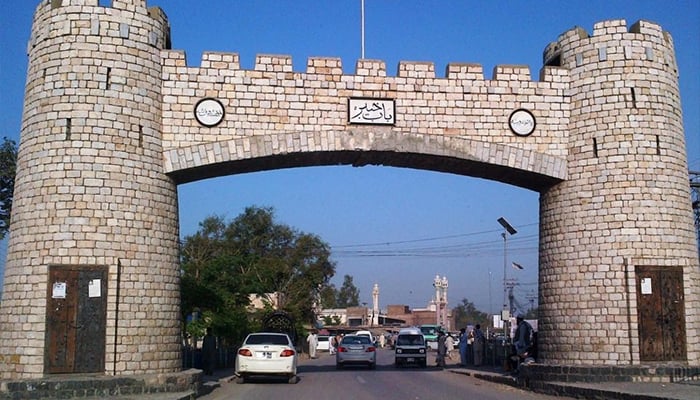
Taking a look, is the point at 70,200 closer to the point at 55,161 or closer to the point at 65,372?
the point at 55,161

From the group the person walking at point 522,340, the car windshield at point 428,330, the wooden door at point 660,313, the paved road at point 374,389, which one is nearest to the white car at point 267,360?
the paved road at point 374,389

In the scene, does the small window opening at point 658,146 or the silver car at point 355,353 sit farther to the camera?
the silver car at point 355,353

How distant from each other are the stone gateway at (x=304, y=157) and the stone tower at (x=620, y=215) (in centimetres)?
4

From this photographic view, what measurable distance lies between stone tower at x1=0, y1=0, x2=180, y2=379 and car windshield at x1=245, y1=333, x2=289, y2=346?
506cm

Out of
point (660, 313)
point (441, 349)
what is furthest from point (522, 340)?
point (441, 349)

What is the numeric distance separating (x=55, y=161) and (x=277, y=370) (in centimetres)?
865

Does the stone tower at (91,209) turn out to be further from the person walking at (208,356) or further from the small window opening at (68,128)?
the person walking at (208,356)

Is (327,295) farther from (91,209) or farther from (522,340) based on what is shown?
(91,209)

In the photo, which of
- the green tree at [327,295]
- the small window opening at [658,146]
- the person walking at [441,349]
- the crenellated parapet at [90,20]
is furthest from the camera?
the green tree at [327,295]

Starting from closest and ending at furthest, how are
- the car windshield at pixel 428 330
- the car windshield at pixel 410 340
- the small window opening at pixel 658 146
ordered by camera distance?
the small window opening at pixel 658 146 < the car windshield at pixel 410 340 < the car windshield at pixel 428 330

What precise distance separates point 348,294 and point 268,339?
3840 inches

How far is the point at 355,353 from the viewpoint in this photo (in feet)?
99.1

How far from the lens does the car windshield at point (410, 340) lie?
3366cm

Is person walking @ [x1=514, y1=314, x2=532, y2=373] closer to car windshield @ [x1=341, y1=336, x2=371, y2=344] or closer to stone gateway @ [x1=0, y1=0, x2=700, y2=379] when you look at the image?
stone gateway @ [x1=0, y1=0, x2=700, y2=379]
